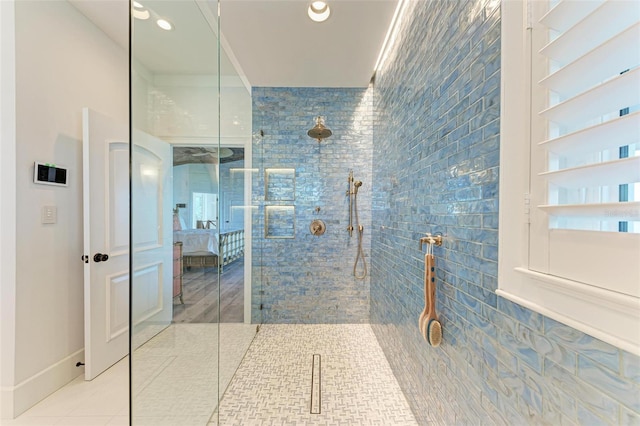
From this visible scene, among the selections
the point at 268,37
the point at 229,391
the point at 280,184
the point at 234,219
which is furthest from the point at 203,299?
the point at 268,37

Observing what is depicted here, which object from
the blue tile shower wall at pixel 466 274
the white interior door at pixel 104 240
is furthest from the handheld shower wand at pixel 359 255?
the white interior door at pixel 104 240

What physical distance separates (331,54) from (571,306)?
2382 millimetres

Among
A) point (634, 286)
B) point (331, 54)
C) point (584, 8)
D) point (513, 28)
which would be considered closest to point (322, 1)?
point (331, 54)

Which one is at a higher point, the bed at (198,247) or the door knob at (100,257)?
the bed at (198,247)

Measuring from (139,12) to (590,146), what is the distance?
177cm

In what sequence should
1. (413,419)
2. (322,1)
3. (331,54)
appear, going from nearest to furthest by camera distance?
(413,419) → (322,1) → (331,54)

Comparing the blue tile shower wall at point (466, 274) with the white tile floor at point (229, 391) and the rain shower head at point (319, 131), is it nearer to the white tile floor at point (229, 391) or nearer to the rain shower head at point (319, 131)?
the white tile floor at point (229, 391)

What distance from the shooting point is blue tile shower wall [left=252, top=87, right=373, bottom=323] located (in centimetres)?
273

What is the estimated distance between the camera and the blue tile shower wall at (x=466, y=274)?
591 mm

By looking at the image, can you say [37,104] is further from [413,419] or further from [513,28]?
[413,419]

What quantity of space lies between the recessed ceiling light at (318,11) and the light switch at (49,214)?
2.36m

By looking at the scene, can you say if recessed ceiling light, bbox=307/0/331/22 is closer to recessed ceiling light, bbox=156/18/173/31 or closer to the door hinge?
recessed ceiling light, bbox=156/18/173/31

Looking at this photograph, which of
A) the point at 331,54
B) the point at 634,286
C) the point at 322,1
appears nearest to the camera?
the point at 634,286

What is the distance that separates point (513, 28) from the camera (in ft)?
2.47
